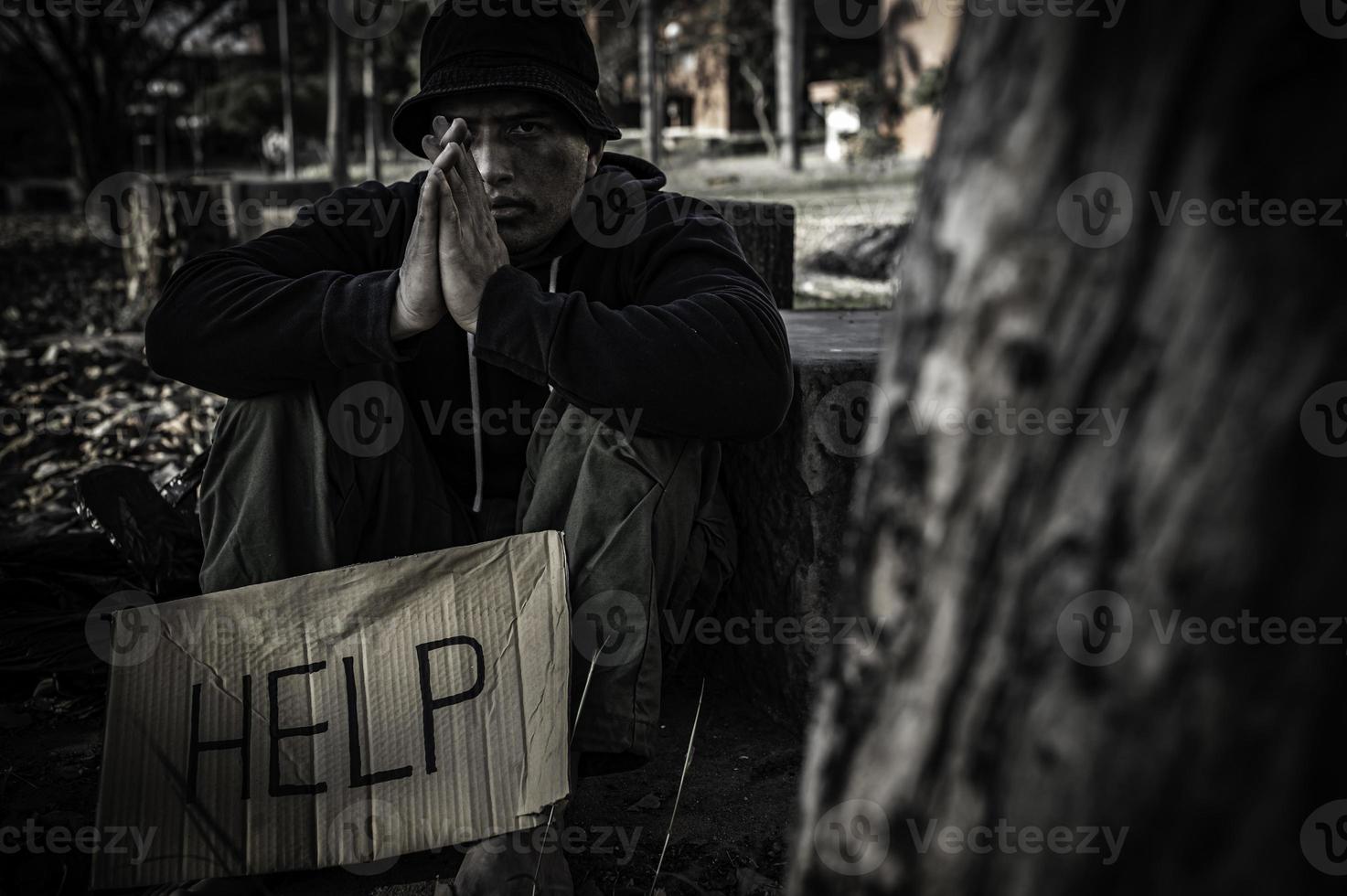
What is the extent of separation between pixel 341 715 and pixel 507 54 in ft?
4.87

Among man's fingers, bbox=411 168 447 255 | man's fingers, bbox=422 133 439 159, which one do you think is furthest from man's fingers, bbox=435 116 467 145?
man's fingers, bbox=422 133 439 159

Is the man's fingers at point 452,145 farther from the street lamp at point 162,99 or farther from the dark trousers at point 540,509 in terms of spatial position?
the street lamp at point 162,99

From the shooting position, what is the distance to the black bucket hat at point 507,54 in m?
2.45

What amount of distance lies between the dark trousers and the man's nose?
0.49 metres

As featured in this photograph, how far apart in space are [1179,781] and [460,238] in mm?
1596

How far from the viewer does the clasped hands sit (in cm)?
205

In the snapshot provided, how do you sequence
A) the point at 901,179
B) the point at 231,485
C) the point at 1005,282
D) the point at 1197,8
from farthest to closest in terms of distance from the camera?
the point at 901,179
the point at 231,485
the point at 1005,282
the point at 1197,8

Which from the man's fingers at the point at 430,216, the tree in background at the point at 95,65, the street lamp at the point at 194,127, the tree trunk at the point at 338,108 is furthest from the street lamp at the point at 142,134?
the man's fingers at the point at 430,216

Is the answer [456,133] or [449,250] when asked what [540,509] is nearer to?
[449,250]

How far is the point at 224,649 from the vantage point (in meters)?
2.02

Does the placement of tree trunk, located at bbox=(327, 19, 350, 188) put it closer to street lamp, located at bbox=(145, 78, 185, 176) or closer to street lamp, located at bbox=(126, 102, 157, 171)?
street lamp, located at bbox=(145, 78, 185, 176)

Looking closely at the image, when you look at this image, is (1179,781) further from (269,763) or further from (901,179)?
(901,179)

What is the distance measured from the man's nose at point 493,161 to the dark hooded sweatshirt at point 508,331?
198 millimetres

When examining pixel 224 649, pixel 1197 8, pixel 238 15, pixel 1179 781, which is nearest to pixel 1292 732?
pixel 1179 781
